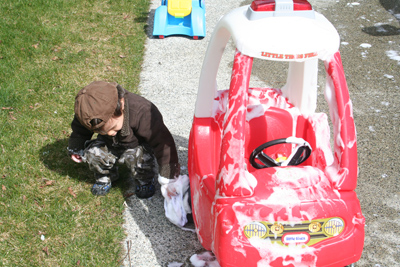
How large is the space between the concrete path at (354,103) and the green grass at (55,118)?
0.17 m

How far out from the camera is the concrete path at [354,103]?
2.31 m

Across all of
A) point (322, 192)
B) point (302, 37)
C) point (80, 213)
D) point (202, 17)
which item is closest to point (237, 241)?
point (322, 192)

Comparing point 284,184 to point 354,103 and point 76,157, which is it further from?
point 354,103

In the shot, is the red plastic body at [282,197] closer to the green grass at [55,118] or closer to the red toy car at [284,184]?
the red toy car at [284,184]

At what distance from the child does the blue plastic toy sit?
7.40 ft

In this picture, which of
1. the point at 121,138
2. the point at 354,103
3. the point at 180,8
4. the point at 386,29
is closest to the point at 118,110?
the point at 121,138

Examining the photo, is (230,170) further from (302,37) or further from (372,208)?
(372,208)

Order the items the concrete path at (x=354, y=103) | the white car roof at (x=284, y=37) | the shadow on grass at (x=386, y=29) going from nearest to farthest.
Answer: the white car roof at (x=284, y=37) < the concrete path at (x=354, y=103) < the shadow on grass at (x=386, y=29)

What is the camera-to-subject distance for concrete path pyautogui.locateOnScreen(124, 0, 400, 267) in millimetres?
2309

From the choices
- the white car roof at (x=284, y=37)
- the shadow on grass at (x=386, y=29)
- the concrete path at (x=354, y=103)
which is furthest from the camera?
the shadow on grass at (x=386, y=29)

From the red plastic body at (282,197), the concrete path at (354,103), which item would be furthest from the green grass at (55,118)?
the red plastic body at (282,197)

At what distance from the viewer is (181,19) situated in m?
4.52

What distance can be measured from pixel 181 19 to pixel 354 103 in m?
2.10

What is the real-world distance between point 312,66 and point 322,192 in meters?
0.86
